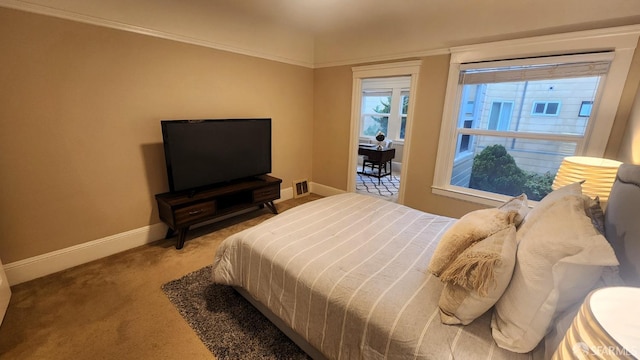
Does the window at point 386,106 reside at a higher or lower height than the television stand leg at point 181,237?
higher

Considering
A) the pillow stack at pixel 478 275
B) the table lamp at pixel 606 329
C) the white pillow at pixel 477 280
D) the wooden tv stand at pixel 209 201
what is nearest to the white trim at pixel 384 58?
the wooden tv stand at pixel 209 201

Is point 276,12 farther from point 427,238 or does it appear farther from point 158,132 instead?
point 427,238

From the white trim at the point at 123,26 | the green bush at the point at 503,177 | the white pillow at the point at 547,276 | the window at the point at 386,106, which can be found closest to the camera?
the white pillow at the point at 547,276

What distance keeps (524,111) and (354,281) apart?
2609 millimetres

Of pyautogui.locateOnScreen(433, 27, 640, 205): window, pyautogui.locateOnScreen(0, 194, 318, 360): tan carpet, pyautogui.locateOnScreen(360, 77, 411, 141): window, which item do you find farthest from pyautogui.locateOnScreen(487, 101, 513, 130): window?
pyautogui.locateOnScreen(0, 194, 318, 360): tan carpet

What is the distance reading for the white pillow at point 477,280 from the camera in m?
0.98

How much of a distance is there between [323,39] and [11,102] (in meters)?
3.32

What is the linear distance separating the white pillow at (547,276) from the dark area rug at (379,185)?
361 cm

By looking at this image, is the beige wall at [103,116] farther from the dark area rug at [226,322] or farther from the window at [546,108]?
the dark area rug at [226,322]

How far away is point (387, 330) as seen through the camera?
1.06 metres

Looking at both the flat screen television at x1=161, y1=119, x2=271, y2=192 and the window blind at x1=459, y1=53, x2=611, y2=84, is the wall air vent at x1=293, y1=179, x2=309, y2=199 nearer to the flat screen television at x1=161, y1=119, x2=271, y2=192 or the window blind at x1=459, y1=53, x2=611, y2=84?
the flat screen television at x1=161, y1=119, x2=271, y2=192

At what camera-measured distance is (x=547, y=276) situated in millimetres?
872

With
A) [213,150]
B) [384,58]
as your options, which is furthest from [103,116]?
[384,58]

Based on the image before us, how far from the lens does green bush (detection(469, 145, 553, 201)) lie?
2682 millimetres
